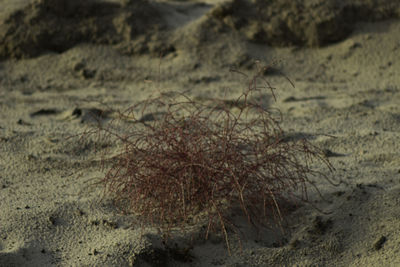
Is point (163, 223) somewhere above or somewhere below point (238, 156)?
below

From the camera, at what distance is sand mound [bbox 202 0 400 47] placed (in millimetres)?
4633

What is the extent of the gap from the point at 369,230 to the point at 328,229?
159mm

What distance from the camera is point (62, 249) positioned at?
2373 millimetres

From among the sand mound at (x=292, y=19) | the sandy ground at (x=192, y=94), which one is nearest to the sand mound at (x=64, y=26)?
Answer: the sandy ground at (x=192, y=94)

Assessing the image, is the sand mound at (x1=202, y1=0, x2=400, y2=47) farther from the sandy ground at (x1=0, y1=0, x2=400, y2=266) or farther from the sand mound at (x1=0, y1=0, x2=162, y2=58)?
the sand mound at (x1=0, y1=0, x2=162, y2=58)

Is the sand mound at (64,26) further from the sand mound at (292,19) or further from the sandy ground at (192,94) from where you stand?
the sand mound at (292,19)

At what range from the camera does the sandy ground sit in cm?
238

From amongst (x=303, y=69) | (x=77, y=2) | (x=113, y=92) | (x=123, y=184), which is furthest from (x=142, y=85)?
(x=123, y=184)

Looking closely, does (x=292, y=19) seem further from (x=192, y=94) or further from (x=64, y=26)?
(x=64, y=26)

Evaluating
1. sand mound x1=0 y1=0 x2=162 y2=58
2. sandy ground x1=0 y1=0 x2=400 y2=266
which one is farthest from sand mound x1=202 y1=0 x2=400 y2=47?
sand mound x1=0 y1=0 x2=162 y2=58

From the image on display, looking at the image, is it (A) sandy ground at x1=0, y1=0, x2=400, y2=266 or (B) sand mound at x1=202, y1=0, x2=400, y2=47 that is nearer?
(A) sandy ground at x1=0, y1=0, x2=400, y2=266

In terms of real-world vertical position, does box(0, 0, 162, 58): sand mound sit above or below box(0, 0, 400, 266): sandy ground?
above

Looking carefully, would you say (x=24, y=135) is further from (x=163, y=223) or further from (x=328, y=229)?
(x=328, y=229)

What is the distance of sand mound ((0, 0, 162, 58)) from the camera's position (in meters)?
4.54
